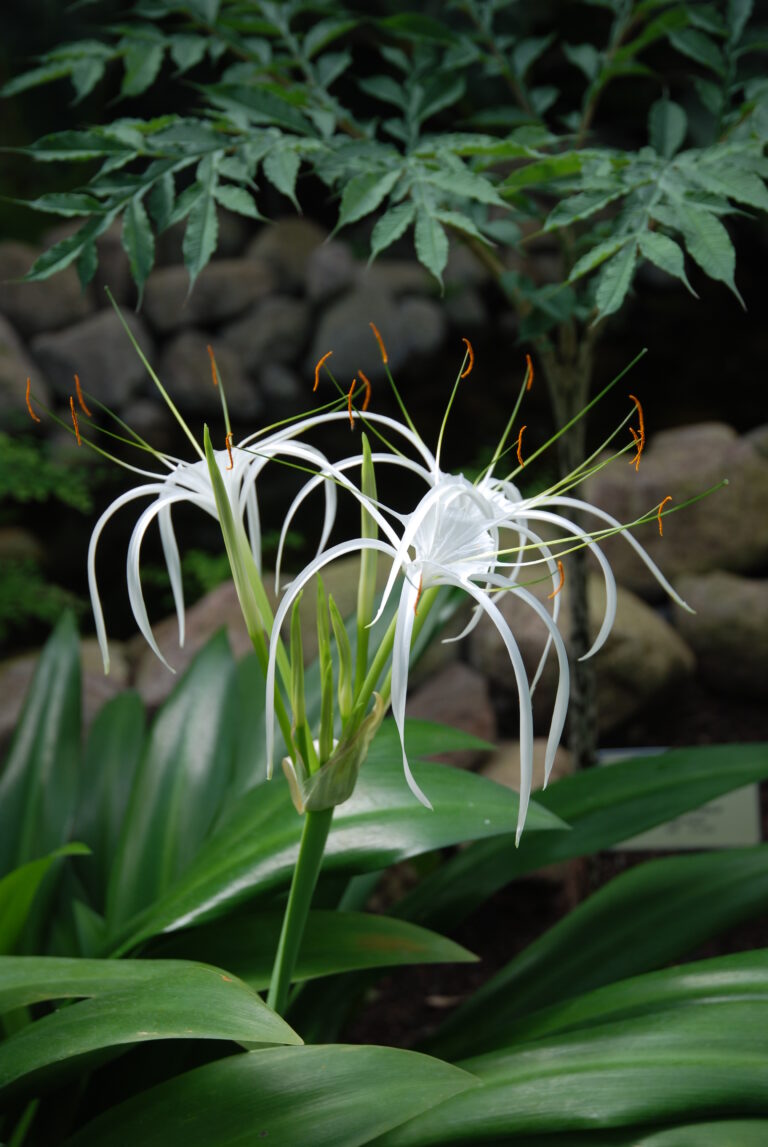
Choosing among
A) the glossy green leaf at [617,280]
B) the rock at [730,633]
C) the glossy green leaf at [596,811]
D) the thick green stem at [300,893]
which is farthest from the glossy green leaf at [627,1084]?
the rock at [730,633]

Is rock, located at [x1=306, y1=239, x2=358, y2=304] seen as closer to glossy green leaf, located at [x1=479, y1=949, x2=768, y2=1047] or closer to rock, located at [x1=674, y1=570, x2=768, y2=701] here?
rock, located at [x1=674, y1=570, x2=768, y2=701]

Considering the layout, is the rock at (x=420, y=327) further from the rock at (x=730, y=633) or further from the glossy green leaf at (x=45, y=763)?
the glossy green leaf at (x=45, y=763)

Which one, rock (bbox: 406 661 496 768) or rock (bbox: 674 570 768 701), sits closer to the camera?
rock (bbox: 406 661 496 768)

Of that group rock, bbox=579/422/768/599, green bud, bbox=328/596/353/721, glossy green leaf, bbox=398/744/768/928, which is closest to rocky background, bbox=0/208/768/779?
rock, bbox=579/422/768/599

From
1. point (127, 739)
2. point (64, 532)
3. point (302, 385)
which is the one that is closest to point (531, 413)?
point (302, 385)

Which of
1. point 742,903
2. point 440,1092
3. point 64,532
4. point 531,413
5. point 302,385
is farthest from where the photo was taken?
point 302,385

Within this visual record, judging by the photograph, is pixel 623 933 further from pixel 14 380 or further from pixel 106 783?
pixel 14 380

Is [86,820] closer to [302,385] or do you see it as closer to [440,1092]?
[440,1092]
